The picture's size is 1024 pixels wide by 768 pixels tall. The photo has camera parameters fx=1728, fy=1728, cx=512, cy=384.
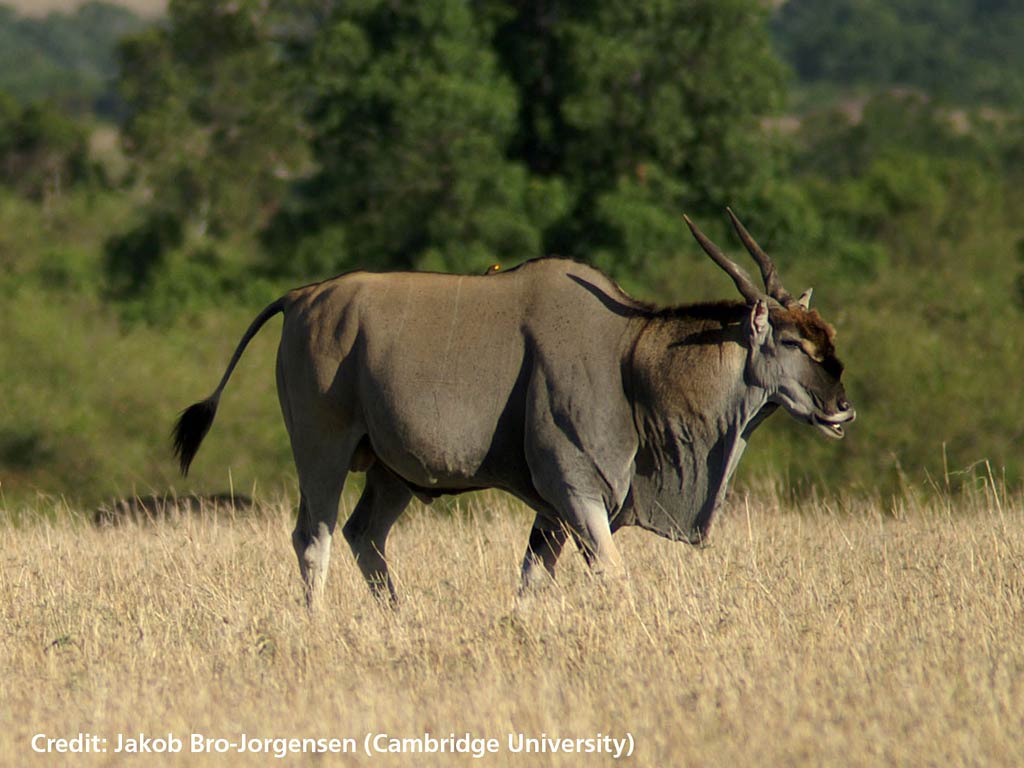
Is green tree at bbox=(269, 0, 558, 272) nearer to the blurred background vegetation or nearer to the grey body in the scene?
the blurred background vegetation

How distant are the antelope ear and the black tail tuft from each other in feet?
8.76

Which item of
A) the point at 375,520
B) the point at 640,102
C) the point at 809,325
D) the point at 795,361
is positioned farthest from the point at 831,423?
the point at 640,102

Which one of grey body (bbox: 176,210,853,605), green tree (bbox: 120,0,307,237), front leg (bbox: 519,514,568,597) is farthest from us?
green tree (bbox: 120,0,307,237)

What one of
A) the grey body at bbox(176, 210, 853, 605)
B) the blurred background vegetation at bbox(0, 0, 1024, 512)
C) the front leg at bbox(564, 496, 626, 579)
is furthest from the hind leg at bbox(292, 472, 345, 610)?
the blurred background vegetation at bbox(0, 0, 1024, 512)

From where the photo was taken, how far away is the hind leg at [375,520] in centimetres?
826

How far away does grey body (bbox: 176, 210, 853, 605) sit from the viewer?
24.1 feet

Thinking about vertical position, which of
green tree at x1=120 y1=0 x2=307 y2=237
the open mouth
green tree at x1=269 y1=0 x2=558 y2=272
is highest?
the open mouth

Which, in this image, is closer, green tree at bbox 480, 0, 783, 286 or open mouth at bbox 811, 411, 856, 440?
open mouth at bbox 811, 411, 856, 440

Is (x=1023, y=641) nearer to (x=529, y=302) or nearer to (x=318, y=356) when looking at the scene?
(x=529, y=302)

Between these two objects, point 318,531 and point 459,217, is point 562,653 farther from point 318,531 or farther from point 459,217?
point 459,217

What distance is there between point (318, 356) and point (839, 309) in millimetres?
12514

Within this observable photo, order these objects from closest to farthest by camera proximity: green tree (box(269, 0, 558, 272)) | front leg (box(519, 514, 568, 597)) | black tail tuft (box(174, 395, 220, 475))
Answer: front leg (box(519, 514, 568, 597)), black tail tuft (box(174, 395, 220, 475)), green tree (box(269, 0, 558, 272))

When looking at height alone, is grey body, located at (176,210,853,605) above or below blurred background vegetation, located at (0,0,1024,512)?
above

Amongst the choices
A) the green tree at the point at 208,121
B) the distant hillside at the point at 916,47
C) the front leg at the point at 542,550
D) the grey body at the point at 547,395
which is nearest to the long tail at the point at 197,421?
the grey body at the point at 547,395
